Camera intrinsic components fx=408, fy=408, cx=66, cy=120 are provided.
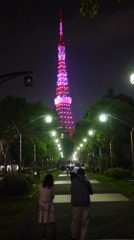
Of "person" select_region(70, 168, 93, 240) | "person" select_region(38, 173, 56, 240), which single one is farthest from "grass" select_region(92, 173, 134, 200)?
"person" select_region(70, 168, 93, 240)

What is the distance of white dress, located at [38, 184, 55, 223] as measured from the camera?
409 inches

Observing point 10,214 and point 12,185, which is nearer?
point 10,214

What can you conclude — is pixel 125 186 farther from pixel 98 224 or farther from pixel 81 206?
pixel 81 206

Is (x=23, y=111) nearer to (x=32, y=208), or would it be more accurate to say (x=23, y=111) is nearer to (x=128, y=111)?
(x=128, y=111)

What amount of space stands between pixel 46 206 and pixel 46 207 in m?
0.03

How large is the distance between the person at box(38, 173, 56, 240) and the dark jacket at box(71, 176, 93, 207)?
810mm

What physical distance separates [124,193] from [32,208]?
890 cm

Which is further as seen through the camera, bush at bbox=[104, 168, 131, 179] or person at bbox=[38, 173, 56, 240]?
bush at bbox=[104, 168, 131, 179]

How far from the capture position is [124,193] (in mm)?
25625

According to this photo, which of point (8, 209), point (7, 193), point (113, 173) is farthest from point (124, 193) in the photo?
point (113, 173)

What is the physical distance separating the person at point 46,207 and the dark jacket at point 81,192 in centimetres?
81

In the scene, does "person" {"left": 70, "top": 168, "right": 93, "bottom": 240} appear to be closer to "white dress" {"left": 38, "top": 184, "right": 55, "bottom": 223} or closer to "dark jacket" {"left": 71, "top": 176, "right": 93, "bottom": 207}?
"dark jacket" {"left": 71, "top": 176, "right": 93, "bottom": 207}

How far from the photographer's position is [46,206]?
34.2ft

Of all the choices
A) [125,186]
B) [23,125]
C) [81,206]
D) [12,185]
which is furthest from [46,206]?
[23,125]
